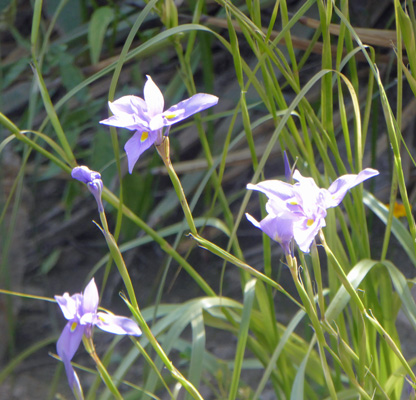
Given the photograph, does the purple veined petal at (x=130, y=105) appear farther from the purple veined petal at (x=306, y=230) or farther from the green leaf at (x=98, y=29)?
the green leaf at (x=98, y=29)

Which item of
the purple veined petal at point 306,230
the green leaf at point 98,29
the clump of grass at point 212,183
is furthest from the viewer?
the green leaf at point 98,29

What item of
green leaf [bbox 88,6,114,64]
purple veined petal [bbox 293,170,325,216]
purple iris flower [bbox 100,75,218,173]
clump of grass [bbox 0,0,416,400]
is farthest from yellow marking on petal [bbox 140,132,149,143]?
green leaf [bbox 88,6,114,64]

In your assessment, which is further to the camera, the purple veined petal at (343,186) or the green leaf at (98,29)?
the green leaf at (98,29)

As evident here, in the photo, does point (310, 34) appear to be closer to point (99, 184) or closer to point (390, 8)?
point (390, 8)

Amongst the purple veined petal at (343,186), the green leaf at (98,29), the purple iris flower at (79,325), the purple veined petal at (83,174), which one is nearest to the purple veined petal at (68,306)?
the purple iris flower at (79,325)

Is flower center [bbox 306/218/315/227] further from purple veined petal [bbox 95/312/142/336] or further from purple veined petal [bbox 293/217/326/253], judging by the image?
purple veined petal [bbox 95/312/142/336]

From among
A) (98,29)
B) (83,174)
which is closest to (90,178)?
(83,174)
